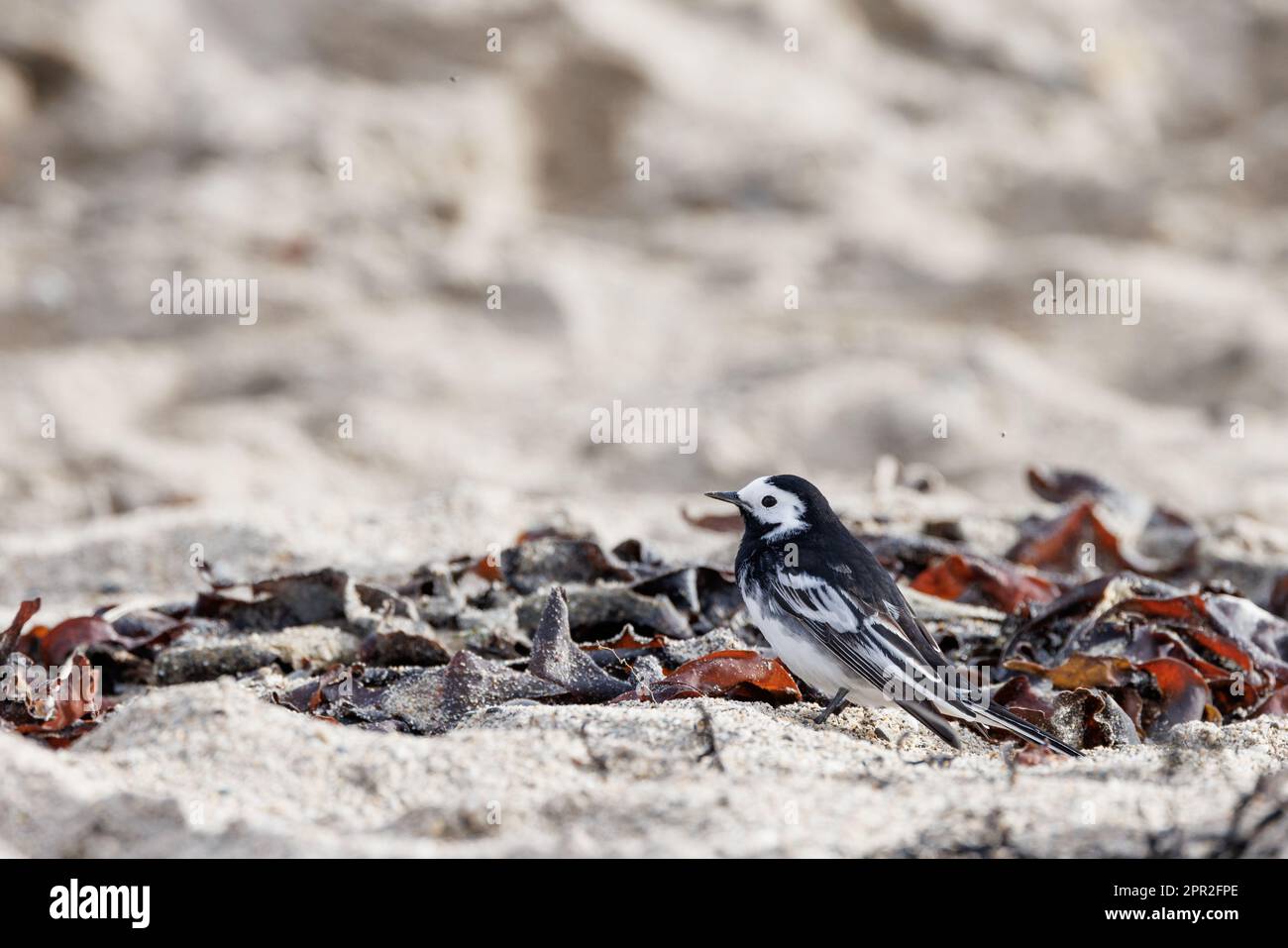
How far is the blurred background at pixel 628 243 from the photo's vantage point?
26.7 feet

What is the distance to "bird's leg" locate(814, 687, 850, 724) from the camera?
3.59m

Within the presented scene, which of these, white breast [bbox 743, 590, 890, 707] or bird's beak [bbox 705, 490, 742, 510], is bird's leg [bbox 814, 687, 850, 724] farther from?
bird's beak [bbox 705, 490, 742, 510]

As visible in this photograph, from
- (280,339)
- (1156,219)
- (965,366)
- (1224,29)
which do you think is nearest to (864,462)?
(965,366)

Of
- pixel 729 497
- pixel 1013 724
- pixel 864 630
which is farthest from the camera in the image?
pixel 729 497

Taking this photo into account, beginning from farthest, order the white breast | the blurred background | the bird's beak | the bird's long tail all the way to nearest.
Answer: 1. the blurred background
2. the bird's beak
3. the white breast
4. the bird's long tail

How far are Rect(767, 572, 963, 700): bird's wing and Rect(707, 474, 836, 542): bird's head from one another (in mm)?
222

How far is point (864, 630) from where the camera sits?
3568 mm

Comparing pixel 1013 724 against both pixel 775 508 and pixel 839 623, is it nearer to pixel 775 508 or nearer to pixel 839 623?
pixel 839 623

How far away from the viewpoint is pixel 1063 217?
11.6 m

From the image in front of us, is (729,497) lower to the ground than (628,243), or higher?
lower

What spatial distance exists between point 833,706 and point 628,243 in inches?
307

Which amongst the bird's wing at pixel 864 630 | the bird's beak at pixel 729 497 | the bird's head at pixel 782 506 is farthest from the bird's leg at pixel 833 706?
the bird's beak at pixel 729 497

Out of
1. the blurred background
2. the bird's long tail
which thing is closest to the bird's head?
the bird's long tail

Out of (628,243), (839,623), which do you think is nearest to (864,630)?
(839,623)
